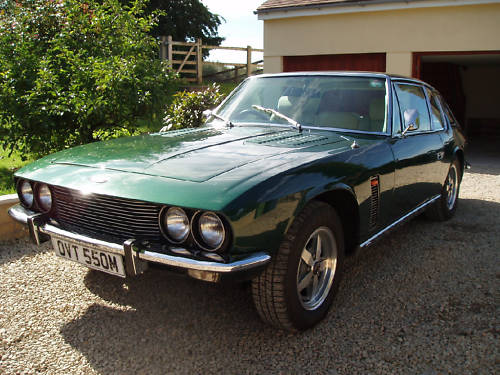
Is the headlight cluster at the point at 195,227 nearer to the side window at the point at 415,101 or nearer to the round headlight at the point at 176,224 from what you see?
the round headlight at the point at 176,224

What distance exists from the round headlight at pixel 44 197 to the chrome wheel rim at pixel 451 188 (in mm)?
3941

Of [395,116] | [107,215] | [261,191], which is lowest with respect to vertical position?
[107,215]

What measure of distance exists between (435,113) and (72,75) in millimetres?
4406

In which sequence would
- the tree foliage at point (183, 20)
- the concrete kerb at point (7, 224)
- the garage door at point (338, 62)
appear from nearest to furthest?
the concrete kerb at point (7, 224), the garage door at point (338, 62), the tree foliage at point (183, 20)

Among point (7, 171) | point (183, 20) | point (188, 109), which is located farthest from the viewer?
point (183, 20)

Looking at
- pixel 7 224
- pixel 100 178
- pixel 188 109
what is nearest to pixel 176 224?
pixel 100 178

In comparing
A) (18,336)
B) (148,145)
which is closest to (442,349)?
(148,145)

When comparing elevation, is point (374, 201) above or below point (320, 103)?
below

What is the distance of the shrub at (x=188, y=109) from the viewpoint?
23.6ft

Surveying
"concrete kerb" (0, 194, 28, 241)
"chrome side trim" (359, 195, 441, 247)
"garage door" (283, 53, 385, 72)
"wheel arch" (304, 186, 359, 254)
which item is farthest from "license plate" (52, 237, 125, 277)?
"garage door" (283, 53, 385, 72)

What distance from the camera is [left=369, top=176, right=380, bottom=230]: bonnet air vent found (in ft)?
9.94

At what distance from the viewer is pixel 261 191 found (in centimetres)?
219

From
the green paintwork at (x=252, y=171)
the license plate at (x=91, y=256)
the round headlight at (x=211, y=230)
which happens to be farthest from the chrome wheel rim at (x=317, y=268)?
the license plate at (x=91, y=256)

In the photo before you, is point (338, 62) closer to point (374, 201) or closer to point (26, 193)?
point (374, 201)
